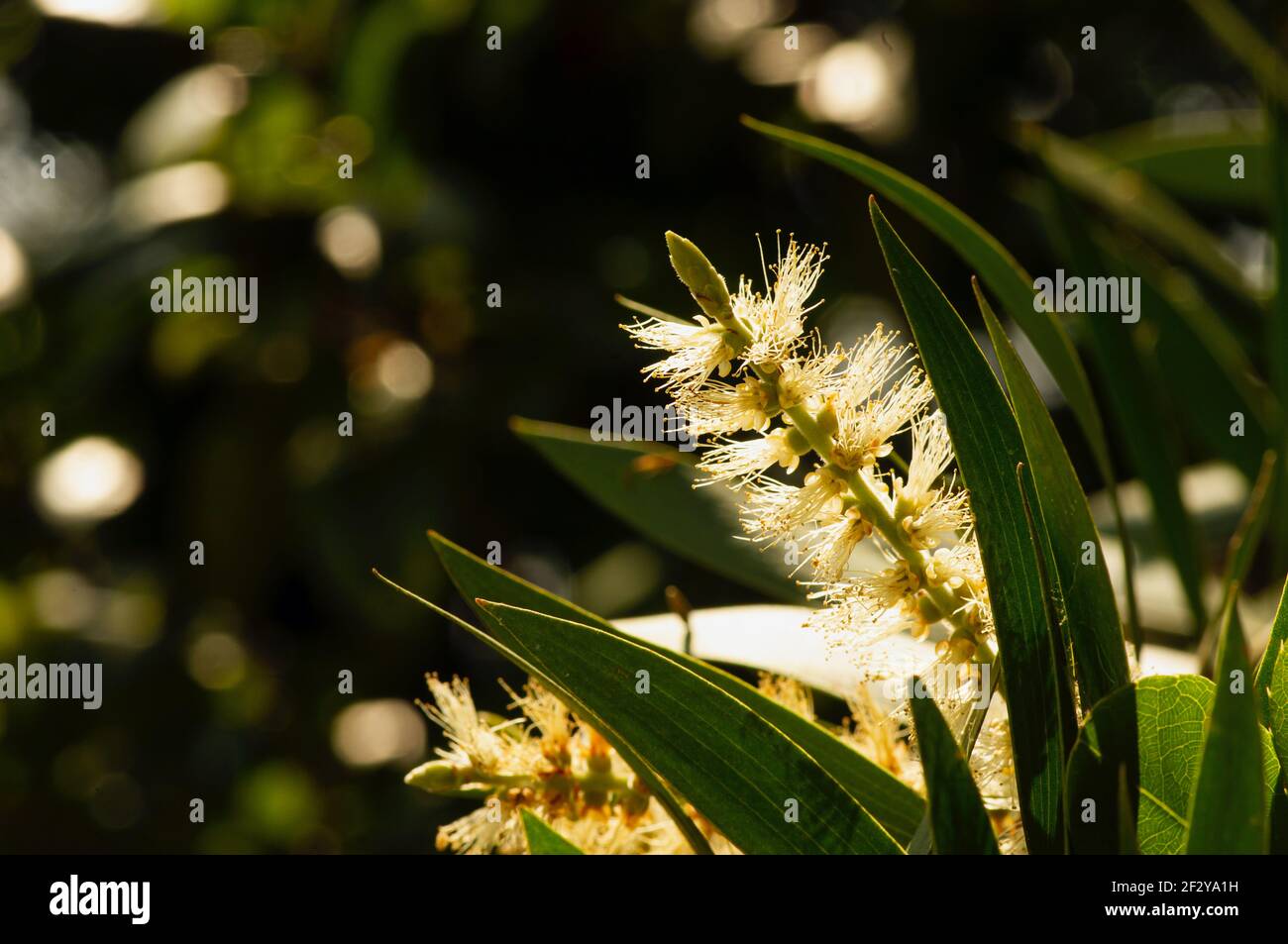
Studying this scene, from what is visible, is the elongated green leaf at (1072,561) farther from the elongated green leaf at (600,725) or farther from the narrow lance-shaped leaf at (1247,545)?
the elongated green leaf at (600,725)

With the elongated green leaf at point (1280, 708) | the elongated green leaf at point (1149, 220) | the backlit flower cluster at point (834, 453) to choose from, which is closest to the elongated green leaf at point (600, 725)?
the backlit flower cluster at point (834, 453)

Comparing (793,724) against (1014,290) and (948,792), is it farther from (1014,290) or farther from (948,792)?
(1014,290)

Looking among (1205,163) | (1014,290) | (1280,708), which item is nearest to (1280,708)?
(1280,708)

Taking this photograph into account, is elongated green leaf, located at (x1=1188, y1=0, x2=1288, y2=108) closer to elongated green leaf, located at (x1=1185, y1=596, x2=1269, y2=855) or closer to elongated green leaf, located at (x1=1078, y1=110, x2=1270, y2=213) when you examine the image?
elongated green leaf, located at (x1=1078, y1=110, x2=1270, y2=213)

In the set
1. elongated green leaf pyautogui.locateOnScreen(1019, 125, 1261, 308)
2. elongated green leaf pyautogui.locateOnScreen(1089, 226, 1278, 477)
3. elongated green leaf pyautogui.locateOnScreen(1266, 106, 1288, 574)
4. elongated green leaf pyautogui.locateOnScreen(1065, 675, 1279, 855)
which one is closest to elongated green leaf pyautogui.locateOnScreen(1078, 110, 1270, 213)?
elongated green leaf pyautogui.locateOnScreen(1019, 125, 1261, 308)
